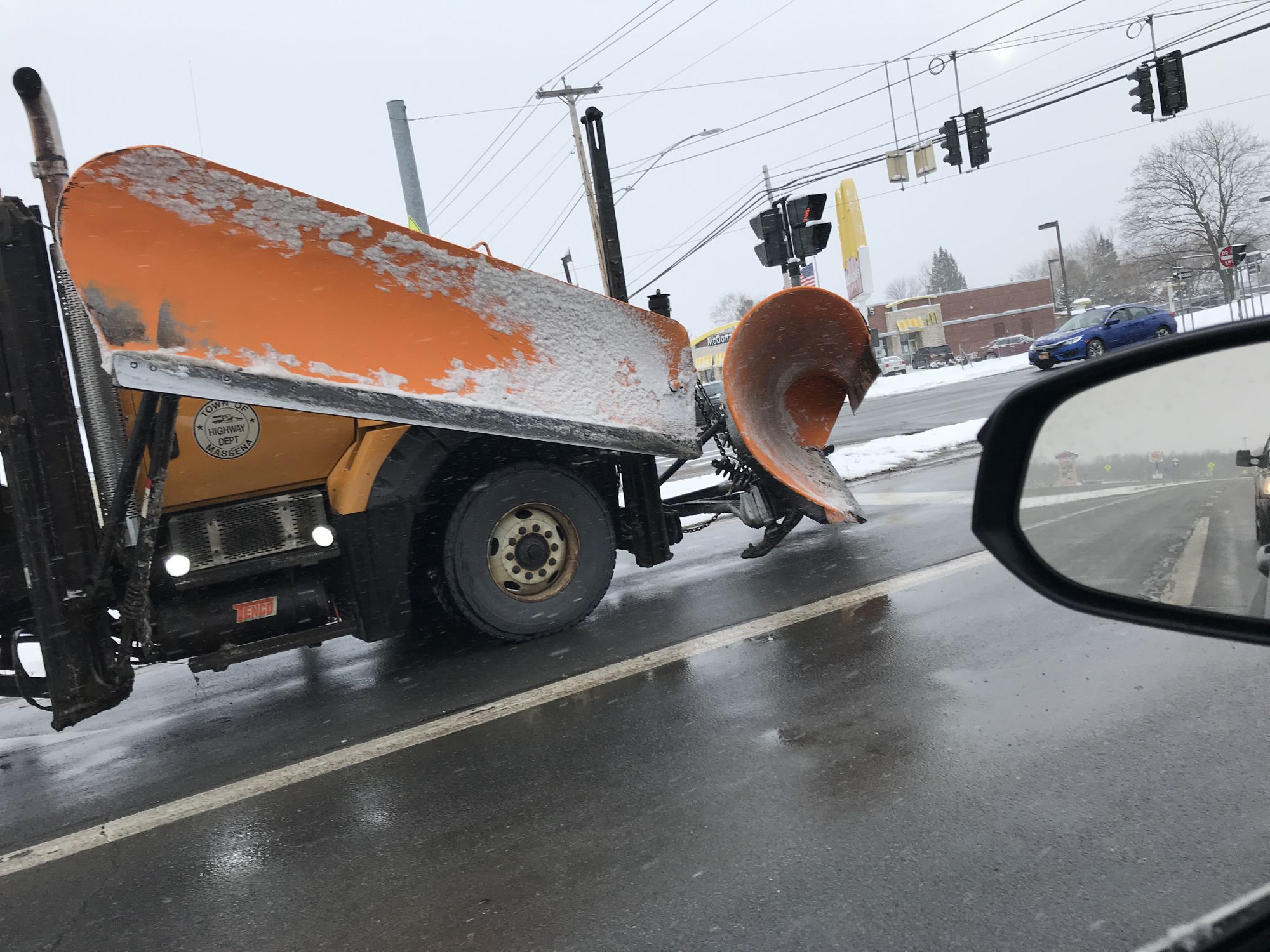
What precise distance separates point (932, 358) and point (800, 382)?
56060 millimetres

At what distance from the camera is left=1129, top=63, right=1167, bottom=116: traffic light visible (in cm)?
2005

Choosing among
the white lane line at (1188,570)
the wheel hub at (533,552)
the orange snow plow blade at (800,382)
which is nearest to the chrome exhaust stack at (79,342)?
the wheel hub at (533,552)

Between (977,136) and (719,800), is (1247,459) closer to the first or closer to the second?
(719,800)

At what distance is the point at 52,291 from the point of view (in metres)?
3.95

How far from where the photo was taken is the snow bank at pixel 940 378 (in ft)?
109

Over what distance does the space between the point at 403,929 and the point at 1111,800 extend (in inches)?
80.8

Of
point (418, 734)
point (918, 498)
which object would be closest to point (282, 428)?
point (418, 734)

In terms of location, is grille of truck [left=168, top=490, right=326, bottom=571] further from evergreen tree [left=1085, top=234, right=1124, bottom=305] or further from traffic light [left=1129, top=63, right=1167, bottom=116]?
evergreen tree [left=1085, top=234, right=1124, bottom=305]

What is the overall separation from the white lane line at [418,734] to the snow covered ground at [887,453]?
4.65 meters

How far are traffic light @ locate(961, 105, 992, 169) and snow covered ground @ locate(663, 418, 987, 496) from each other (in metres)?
10.9

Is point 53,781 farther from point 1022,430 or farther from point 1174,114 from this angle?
point 1174,114

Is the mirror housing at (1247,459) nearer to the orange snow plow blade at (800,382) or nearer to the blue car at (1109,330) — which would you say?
the orange snow plow blade at (800,382)

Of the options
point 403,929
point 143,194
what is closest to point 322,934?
point 403,929

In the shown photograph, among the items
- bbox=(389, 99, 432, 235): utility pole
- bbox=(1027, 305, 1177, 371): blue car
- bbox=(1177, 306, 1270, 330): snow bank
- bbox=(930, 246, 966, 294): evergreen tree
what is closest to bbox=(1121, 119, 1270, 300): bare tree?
bbox=(1177, 306, 1270, 330): snow bank
